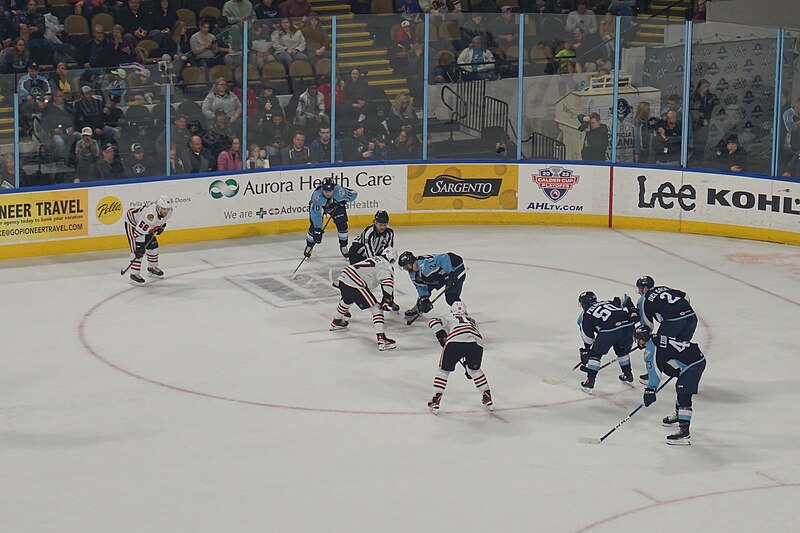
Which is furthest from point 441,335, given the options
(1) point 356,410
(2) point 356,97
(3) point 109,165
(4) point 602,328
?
(2) point 356,97

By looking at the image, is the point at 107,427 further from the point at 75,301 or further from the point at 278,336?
the point at 75,301

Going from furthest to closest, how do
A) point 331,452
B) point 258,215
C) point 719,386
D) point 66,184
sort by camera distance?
point 258,215, point 66,184, point 719,386, point 331,452

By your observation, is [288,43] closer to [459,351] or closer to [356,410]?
[356,410]

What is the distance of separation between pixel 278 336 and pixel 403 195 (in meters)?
5.88

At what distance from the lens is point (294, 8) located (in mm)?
22250

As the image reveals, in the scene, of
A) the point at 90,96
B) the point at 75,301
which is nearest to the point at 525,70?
the point at 90,96

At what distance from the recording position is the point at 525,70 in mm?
19641

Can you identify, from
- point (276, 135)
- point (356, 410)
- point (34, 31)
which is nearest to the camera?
point (356, 410)

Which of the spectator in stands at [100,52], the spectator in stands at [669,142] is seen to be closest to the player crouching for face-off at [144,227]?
the spectator in stands at [100,52]

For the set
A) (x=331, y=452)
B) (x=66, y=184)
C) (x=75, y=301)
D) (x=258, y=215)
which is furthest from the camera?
(x=258, y=215)

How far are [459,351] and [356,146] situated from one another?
Result: 8350mm

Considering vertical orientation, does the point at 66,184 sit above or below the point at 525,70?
below

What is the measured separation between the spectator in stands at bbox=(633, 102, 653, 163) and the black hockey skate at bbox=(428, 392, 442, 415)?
8586 millimetres

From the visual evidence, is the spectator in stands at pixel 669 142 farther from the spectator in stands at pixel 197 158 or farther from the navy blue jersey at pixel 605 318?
the navy blue jersey at pixel 605 318
